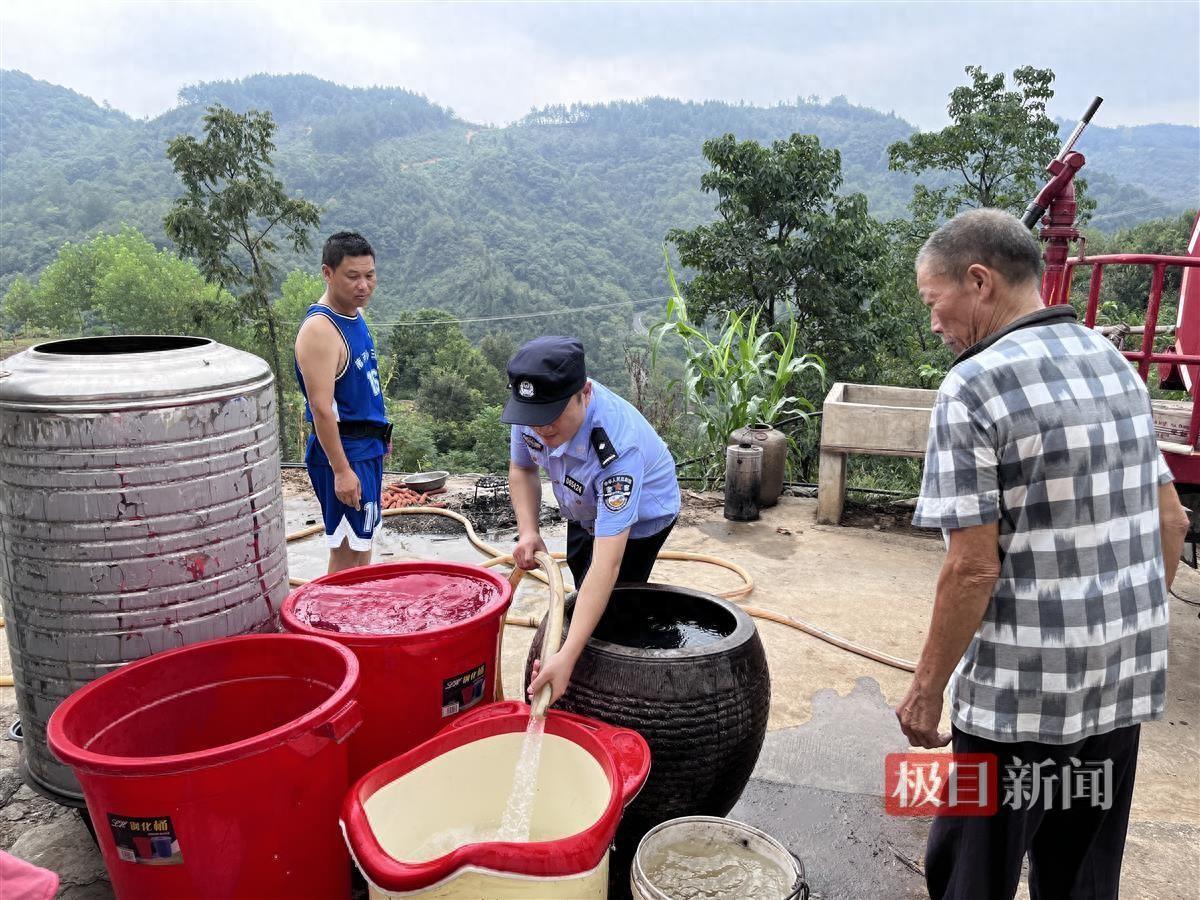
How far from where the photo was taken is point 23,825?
250cm

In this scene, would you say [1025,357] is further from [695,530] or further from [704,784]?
[695,530]

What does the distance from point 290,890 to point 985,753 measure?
1.56m

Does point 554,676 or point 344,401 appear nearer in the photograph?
point 554,676

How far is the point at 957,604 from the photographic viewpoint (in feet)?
5.46

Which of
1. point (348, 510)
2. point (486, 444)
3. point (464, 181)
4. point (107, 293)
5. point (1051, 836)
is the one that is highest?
point (464, 181)

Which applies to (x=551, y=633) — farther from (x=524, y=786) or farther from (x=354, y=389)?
(x=354, y=389)

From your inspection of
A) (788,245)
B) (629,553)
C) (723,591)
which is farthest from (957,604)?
(788,245)

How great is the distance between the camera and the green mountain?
49.1 metres

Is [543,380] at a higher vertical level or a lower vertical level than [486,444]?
higher

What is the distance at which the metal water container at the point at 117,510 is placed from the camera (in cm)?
183

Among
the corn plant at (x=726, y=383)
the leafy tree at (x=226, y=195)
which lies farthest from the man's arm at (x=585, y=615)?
the leafy tree at (x=226, y=195)

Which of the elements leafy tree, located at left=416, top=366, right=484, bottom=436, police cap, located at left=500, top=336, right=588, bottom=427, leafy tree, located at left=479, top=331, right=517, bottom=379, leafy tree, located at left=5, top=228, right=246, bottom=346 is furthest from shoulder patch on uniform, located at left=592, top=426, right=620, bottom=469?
leafy tree, located at left=5, top=228, right=246, bottom=346

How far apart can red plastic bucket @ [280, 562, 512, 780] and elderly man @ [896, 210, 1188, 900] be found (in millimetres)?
1105

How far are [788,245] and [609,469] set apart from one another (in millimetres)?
11642
